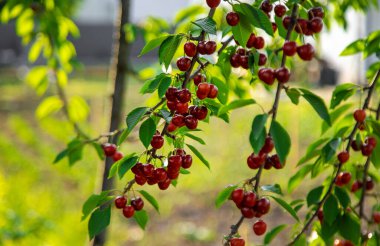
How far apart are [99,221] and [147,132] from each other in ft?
0.81

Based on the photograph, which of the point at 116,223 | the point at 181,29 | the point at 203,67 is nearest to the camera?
the point at 203,67

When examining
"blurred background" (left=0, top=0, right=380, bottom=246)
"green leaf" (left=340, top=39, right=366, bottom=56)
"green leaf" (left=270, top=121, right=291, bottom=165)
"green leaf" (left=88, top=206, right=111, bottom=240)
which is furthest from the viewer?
"blurred background" (left=0, top=0, right=380, bottom=246)

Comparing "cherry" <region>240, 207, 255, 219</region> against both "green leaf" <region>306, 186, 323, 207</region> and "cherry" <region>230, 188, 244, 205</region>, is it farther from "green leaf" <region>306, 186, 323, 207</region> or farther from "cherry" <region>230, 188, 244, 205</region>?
"green leaf" <region>306, 186, 323, 207</region>

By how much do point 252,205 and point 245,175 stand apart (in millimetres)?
3478

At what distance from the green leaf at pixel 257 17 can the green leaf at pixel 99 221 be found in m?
0.45

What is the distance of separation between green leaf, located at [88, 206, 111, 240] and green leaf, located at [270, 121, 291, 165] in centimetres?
Result: 37

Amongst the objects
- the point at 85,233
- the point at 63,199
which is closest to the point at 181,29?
the point at 85,233

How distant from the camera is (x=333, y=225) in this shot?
1.17 metres

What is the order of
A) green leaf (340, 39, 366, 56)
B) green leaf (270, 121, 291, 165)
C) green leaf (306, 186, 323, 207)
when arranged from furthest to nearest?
green leaf (340, 39, 366, 56) → green leaf (306, 186, 323, 207) → green leaf (270, 121, 291, 165)

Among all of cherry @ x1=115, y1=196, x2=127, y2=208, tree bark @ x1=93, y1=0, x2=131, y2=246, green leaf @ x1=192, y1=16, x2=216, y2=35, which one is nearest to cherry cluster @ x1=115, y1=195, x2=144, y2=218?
cherry @ x1=115, y1=196, x2=127, y2=208

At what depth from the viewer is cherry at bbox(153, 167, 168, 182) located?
0.95 metres

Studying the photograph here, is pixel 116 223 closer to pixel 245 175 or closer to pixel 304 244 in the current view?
pixel 245 175

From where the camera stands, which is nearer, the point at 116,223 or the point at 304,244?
the point at 304,244

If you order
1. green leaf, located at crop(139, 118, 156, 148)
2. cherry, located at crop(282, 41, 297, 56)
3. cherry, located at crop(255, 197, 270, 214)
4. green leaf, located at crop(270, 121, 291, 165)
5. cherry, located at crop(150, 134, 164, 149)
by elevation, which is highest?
cherry, located at crop(282, 41, 297, 56)
